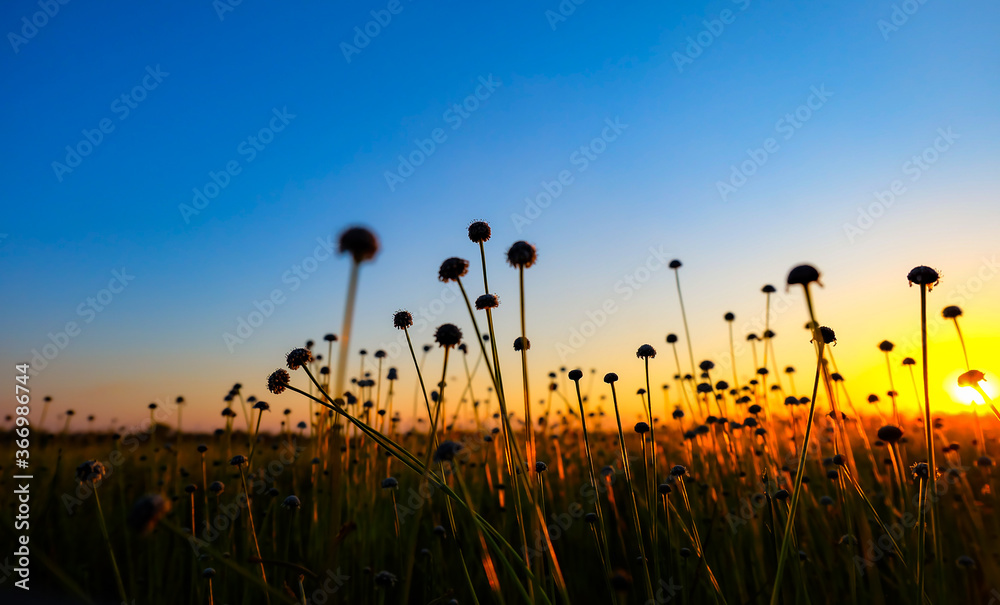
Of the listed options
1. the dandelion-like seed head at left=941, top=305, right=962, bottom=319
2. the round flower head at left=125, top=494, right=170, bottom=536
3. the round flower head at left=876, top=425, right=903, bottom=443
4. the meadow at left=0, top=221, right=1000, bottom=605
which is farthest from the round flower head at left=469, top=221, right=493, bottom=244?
the dandelion-like seed head at left=941, top=305, right=962, bottom=319

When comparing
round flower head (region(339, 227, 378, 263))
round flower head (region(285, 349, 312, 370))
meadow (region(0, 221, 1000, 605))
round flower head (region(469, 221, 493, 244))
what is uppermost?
round flower head (region(469, 221, 493, 244))

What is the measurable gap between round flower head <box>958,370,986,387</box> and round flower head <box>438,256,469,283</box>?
2.74m

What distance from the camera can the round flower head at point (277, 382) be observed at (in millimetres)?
2760

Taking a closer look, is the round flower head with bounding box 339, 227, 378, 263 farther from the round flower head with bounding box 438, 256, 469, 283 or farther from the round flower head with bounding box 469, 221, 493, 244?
the round flower head with bounding box 469, 221, 493, 244

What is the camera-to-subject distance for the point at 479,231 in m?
2.95

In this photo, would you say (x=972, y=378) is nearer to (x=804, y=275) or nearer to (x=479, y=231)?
(x=804, y=275)

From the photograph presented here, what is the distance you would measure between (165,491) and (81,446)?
490 cm

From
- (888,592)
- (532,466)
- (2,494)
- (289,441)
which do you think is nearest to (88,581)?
(2,494)

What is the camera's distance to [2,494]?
5.63 metres

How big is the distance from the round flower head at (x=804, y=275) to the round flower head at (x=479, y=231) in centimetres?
158

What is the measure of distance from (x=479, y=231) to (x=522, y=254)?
1.35 ft

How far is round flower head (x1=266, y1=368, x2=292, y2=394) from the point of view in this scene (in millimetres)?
2760

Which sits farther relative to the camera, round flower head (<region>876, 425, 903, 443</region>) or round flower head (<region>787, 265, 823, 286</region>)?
round flower head (<region>876, 425, 903, 443</region>)

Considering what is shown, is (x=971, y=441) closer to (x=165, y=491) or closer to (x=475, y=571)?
(x=475, y=571)
